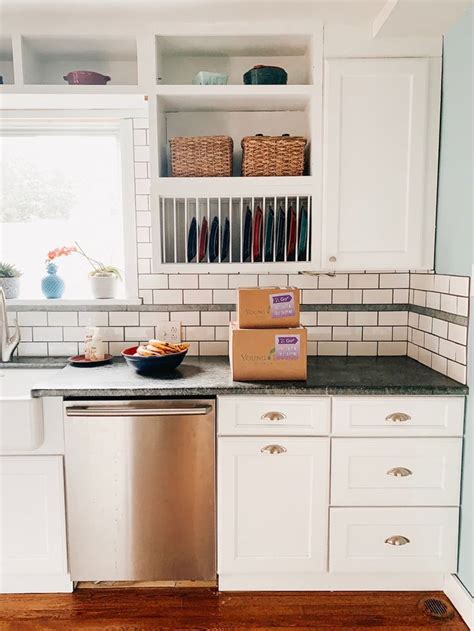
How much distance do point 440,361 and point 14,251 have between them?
2.25 metres

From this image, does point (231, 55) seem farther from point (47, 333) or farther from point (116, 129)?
point (47, 333)

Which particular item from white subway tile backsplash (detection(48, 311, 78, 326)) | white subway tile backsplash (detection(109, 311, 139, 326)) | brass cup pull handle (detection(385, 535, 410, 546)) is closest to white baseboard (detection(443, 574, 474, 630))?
brass cup pull handle (detection(385, 535, 410, 546))

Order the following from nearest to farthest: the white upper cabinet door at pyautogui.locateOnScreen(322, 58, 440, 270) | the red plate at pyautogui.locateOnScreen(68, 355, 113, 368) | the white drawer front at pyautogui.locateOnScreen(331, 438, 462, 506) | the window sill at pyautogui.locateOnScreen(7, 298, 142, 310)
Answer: the white drawer front at pyautogui.locateOnScreen(331, 438, 462, 506)
the white upper cabinet door at pyautogui.locateOnScreen(322, 58, 440, 270)
the red plate at pyautogui.locateOnScreen(68, 355, 113, 368)
the window sill at pyautogui.locateOnScreen(7, 298, 142, 310)

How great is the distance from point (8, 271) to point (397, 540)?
2.26 metres

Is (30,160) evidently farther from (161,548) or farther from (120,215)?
(161,548)

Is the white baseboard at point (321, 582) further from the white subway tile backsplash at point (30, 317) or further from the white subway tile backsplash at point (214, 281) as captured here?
the white subway tile backsplash at point (30, 317)

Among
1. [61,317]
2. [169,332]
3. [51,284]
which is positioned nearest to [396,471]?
[169,332]

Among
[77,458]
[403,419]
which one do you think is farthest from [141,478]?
[403,419]

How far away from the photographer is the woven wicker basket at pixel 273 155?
2086 mm

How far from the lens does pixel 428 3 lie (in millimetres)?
1738

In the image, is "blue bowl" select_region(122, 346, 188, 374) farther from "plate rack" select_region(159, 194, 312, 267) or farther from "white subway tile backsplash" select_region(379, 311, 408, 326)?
"white subway tile backsplash" select_region(379, 311, 408, 326)

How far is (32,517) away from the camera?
1.91 meters

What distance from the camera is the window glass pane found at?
2.48 m

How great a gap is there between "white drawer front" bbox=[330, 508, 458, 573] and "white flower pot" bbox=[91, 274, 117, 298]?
4.95ft
